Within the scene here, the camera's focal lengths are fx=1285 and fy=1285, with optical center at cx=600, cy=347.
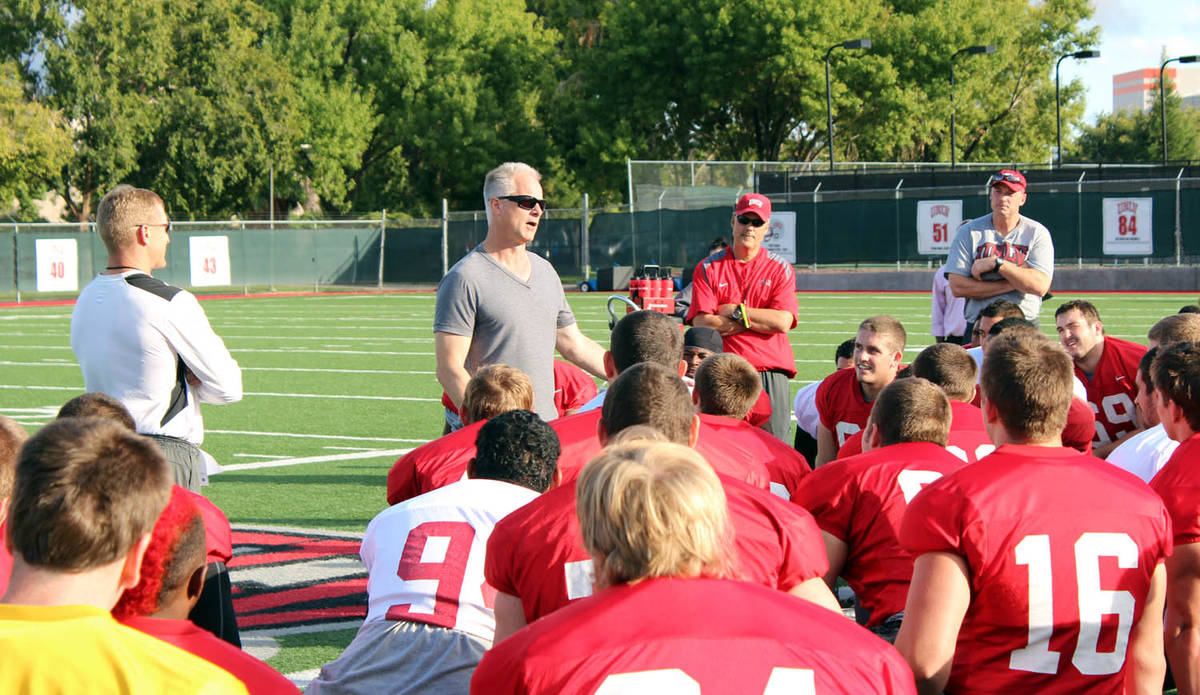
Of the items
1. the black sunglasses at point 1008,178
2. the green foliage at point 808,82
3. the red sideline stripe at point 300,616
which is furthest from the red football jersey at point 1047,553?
the green foliage at point 808,82

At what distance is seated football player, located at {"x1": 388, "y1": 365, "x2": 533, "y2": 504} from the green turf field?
35.4 inches

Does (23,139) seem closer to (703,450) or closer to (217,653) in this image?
(703,450)

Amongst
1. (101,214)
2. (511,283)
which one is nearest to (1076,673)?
(511,283)

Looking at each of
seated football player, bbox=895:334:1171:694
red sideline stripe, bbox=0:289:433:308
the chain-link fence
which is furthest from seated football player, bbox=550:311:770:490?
red sideline stripe, bbox=0:289:433:308

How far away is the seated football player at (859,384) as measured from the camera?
6109mm

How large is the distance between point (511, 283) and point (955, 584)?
10.2 feet

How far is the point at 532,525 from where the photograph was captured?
2998 millimetres

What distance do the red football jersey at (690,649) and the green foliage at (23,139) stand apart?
4414cm

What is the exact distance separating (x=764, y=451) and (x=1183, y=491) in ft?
5.20

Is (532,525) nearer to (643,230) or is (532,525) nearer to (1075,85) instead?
(643,230)

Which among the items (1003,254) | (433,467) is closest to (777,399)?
(1003,254)

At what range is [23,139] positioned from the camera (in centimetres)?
4319

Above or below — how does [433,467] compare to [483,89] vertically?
below

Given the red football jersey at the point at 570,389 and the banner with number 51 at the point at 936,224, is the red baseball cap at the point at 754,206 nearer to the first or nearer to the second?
the red football jersey at the point at 570,389
